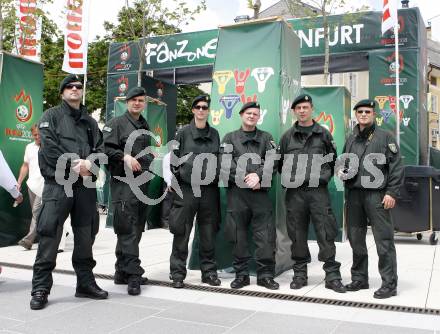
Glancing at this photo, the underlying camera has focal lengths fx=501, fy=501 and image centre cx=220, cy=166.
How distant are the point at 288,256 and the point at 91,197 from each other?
2.70 m

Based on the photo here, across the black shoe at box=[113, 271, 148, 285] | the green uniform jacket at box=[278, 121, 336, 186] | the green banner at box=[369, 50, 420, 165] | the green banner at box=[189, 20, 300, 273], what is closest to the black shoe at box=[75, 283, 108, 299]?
the black shoe at box=[113, 271, 148, 285]

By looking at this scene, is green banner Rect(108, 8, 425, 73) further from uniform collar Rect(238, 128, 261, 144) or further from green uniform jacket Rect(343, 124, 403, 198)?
green uniform jacket Rect(343, 124, 403, 198)

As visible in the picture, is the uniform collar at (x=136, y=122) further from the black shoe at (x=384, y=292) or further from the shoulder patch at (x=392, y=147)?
the black shoe at (x=384, y=292)

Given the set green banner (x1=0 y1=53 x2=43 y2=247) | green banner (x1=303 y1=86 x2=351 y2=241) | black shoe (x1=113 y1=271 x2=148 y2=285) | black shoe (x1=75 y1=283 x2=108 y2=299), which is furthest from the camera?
green banner (x1=303 y1=86 x2=351 y2=241)

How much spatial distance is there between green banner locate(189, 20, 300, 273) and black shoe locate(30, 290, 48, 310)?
6.94 feet

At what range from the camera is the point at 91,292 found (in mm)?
4887

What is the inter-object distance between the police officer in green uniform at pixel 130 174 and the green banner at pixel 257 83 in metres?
1.21

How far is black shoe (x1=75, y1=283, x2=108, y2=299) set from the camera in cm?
486

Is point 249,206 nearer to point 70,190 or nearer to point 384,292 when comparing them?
point 384,292

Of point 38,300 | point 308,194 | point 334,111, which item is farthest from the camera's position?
point 334,111

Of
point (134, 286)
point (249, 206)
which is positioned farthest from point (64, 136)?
point (249, 206)

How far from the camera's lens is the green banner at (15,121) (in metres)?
8.21

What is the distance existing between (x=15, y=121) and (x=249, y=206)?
4.97 metres

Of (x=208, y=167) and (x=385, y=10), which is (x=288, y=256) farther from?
(x=385, y=10)
